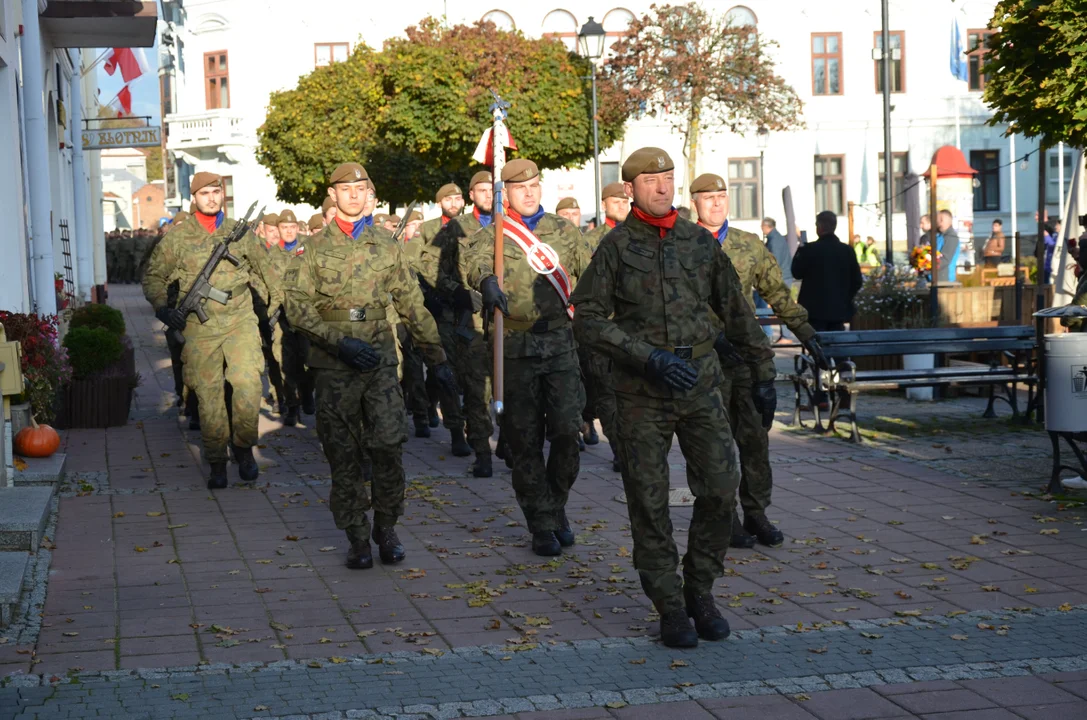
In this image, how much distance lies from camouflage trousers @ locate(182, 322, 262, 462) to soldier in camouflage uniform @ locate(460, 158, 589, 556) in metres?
2.45

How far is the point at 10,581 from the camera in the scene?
21.3 ft

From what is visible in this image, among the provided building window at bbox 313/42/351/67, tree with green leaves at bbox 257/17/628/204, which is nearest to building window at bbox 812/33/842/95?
tree with green leaves at bbox 257/17/628/204

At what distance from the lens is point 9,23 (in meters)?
12.4

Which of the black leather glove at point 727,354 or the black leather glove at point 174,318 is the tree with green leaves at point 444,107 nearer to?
the black leather glove at point 174,318

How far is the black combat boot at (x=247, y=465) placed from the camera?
403 inches

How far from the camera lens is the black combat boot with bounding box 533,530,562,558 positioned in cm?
768

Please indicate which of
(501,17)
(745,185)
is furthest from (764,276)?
(501,17)

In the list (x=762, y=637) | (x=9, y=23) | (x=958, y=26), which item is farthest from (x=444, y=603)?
(x=958, y=26)

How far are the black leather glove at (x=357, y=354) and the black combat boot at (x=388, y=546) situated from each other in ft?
2.95

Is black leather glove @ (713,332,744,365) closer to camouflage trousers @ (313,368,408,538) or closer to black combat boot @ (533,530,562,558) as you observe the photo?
black combat boot @ (533,530,562,558)

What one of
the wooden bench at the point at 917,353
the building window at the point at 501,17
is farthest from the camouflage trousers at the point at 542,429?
the building window at the point at 501,17

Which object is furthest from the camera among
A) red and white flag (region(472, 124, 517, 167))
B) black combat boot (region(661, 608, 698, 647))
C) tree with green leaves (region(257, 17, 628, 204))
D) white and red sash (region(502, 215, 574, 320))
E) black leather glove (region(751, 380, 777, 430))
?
tree with green leaves (region(257, 17, 628, 204))

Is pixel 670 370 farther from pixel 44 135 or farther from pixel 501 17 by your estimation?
pixel 501 17

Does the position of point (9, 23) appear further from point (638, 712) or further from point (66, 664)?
point (638, 712)
